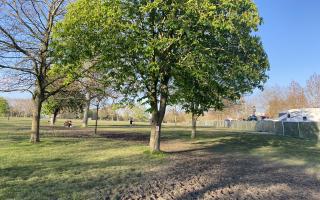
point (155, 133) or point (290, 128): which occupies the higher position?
point (290, 128)

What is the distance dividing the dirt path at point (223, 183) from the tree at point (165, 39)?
A: 163 inches

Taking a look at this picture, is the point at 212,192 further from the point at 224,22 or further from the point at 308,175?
the point at 224,22

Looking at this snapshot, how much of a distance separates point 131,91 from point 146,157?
3310 millimetres

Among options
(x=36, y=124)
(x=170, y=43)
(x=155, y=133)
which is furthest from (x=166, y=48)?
(x=36, y=124)

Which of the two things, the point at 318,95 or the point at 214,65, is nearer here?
the point at 214,65

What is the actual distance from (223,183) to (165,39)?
21.7 ft

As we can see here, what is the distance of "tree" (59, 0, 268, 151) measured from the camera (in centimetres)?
1448

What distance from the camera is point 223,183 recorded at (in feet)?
32.6

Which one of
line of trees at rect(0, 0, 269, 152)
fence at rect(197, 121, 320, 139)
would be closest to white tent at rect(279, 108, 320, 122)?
fence at rect(197, 121, 320, 139)

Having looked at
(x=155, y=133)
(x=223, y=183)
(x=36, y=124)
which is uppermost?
(x=36, y=124)

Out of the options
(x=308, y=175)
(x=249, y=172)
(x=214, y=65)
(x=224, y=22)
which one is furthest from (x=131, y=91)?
(x=308, y=175)

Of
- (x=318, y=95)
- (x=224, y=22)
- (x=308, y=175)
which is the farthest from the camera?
(x=318, y=95)

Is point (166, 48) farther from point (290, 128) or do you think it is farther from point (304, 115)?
point (304, 115)

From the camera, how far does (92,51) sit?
16.1 m
